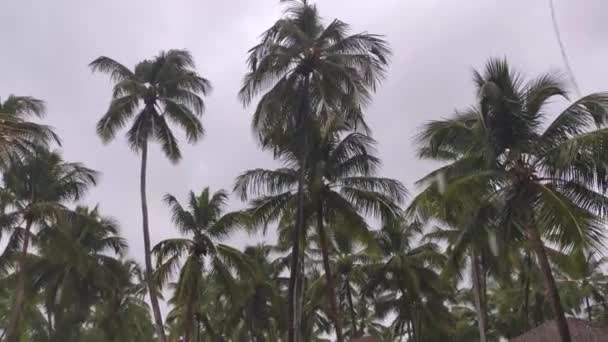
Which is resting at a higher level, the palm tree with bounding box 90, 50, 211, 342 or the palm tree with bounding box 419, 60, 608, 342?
the palm tree with bounding box 90, 50, 211, 342

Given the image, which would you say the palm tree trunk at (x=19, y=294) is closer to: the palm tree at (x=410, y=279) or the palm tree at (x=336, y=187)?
the palm tree at (x=336, y=187)

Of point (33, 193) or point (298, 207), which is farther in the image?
point (33, 193)

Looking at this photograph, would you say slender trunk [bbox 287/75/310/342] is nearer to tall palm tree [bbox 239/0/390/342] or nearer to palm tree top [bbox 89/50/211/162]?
tall palm tree [bbox 239/0/390/342]

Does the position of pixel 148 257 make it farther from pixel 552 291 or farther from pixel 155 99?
pixel 552 291

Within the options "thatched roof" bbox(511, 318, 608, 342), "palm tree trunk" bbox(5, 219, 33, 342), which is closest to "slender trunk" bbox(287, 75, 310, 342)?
"thatched roof" bbox(511, 318, 608, 342)

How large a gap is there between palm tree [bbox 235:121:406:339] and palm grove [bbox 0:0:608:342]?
52 mm

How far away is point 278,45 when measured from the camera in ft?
70.5

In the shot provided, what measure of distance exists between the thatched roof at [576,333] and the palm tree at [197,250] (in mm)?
11354

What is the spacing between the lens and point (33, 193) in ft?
85.4

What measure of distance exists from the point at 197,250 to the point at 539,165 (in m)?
15.3

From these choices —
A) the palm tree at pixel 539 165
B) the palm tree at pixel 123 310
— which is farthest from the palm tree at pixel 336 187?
the palm tree at pixel 123 310

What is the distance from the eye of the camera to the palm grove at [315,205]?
1575 cm

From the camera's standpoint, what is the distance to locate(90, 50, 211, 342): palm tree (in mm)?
25828

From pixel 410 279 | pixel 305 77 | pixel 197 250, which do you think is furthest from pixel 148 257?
pixel 410 279
